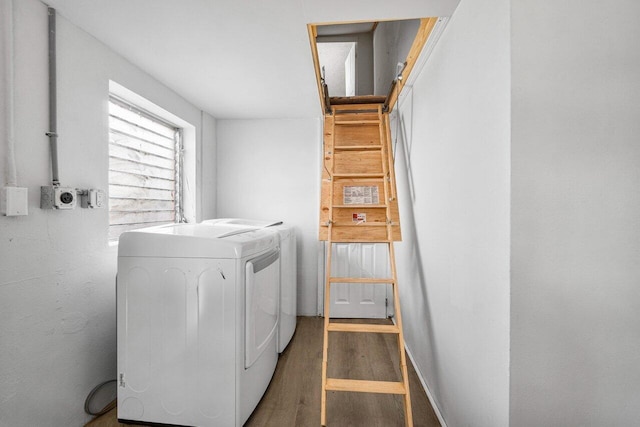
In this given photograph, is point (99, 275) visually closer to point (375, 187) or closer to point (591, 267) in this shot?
point (375, 187)

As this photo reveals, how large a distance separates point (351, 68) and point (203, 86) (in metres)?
1.78

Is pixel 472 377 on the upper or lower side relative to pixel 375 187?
lower

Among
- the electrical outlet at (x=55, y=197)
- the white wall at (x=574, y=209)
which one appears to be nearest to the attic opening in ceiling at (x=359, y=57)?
the white wall at (x=574, y=209)

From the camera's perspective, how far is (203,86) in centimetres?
231

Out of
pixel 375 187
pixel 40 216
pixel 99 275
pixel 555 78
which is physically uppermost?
pixel 555 78

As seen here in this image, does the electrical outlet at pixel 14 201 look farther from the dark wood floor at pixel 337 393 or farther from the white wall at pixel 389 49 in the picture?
the white wall at pixel 389 49

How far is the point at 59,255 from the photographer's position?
1.45m

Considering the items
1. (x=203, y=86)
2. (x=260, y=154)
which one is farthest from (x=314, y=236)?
(x=203, y=86)

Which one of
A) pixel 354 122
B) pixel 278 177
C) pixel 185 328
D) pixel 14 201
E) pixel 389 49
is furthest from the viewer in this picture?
pixel 278 177

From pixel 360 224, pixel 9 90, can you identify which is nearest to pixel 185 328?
pixel 360 224

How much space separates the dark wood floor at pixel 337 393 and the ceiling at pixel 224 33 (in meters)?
2.16

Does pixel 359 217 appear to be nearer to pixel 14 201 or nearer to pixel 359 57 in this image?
pixel 14 201

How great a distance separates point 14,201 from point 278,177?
2.14 meters

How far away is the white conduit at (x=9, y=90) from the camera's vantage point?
1.23 meters
